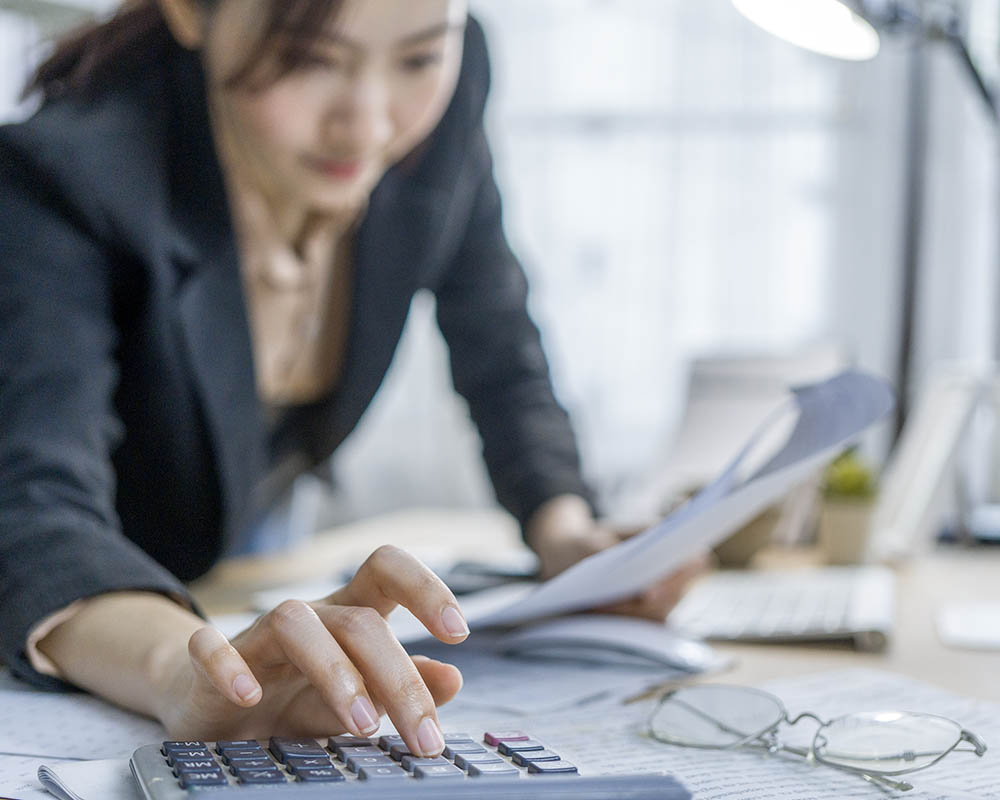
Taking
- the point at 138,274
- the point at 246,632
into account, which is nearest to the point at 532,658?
the point at 246,632

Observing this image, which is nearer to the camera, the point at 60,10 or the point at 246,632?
the point at 246,632

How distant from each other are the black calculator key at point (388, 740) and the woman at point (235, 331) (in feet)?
0.05

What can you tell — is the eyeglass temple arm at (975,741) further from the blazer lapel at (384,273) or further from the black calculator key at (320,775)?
the blazer lapel at (384,273)

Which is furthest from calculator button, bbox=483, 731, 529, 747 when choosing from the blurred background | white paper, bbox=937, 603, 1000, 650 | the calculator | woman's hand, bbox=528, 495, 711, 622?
the blurred background

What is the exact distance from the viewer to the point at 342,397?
118 cm

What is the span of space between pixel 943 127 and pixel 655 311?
0.71 metres

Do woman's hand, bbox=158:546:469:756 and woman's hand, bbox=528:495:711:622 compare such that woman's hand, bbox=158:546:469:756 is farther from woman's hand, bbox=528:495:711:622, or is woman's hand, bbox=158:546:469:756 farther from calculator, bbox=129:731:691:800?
woman's hand, bbox=528:495:711:622

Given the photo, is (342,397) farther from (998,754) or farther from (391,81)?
(998,754)

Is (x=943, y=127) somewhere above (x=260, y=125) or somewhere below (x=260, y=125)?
below

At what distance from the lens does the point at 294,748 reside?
18.6 inches

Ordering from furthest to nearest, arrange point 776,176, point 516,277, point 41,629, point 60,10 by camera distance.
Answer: point 776,176 < point 60,10 < point 516,277 < point 41,629

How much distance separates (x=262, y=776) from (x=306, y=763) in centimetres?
2

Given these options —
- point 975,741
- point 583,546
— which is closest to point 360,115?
point 583,546

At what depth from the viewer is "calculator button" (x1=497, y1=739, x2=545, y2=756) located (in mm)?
480
